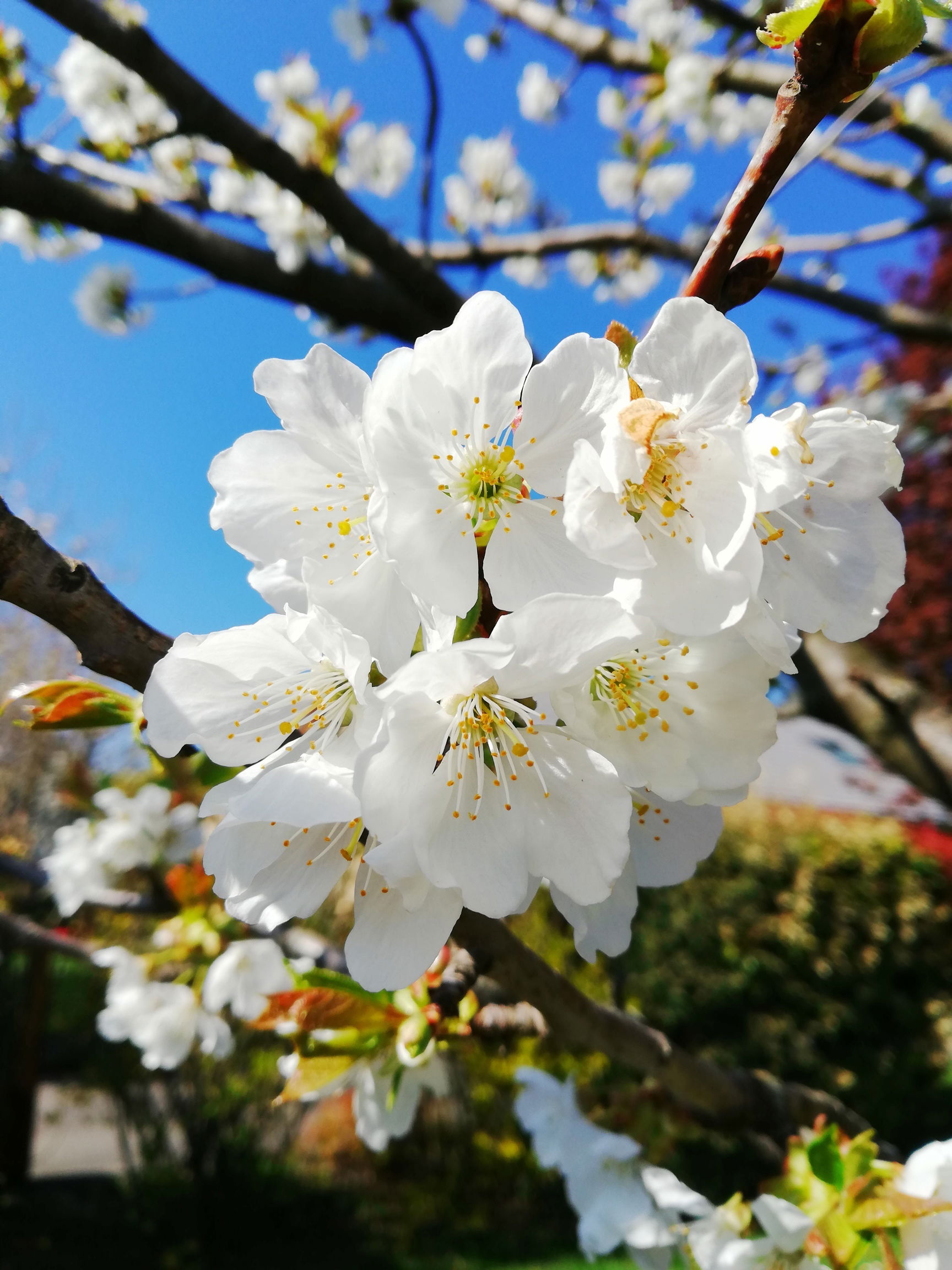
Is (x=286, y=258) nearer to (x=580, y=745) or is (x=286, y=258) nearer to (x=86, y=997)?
(x=580, y=745)

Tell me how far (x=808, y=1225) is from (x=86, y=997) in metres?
7.39

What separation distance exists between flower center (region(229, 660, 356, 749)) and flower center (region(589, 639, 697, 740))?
21 centimetres

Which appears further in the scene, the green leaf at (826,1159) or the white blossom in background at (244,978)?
the white blossom in background at (244,978)

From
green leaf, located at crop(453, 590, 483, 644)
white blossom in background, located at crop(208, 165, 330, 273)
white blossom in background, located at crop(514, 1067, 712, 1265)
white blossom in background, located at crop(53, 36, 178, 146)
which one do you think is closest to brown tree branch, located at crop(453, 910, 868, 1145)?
white blossom in background, located at crop(514, 1067, 712, 1265)

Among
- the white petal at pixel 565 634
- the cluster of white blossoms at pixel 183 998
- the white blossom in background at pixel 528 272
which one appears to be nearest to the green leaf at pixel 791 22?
the white petal at pixel 565 634

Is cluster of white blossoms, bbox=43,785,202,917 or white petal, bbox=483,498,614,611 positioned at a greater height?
cluster of white blossoms, bbox=43,785,202,917

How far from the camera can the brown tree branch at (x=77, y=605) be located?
620 mm

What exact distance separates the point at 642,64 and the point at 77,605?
3701mm

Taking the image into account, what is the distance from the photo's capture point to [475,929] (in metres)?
0.85

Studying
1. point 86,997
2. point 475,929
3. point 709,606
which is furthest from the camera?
point 86,997

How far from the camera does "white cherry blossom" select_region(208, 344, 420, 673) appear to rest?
0.64 metres

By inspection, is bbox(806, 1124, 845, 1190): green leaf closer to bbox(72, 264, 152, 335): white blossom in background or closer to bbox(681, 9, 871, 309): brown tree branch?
bbox(681, 9, 871, 309): brown tree branch

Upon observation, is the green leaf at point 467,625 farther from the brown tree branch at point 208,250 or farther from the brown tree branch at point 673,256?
the brown tree branch at point 673,256

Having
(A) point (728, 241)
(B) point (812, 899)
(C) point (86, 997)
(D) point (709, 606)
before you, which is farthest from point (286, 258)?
(C) point (86, 997)
